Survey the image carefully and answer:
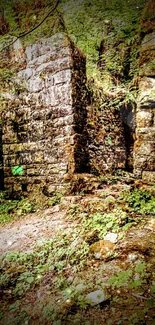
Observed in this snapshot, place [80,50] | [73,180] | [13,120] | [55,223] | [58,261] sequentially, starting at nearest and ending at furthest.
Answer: [58,261] < [55,223] < [73,180] < [80,50] < [13,120]

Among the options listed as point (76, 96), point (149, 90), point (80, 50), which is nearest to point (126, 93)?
point (149, 90)

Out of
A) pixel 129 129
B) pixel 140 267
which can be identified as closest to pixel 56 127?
pixel 129 129

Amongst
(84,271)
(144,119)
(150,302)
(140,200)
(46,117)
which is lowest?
(84,271)

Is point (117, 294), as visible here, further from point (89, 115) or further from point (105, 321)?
point (89, 115)

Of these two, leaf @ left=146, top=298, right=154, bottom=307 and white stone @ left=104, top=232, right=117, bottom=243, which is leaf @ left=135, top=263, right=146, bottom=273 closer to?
leaf @ left=146, top=298, right=154, bottom=307

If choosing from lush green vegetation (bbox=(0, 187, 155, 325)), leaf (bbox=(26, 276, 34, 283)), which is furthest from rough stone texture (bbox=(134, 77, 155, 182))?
leaf (bbox=(26, 276, 34, 283))

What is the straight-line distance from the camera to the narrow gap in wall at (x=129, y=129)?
13.2ft

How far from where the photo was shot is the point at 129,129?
13.4 feet

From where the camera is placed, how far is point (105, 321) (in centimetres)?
143

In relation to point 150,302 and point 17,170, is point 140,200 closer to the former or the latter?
point 150,302

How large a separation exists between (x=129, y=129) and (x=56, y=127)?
1488 mm

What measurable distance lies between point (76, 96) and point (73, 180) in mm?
1521

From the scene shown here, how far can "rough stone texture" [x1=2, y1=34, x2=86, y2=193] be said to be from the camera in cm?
360

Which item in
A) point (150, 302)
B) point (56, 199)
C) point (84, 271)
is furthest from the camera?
point (56, 199)
